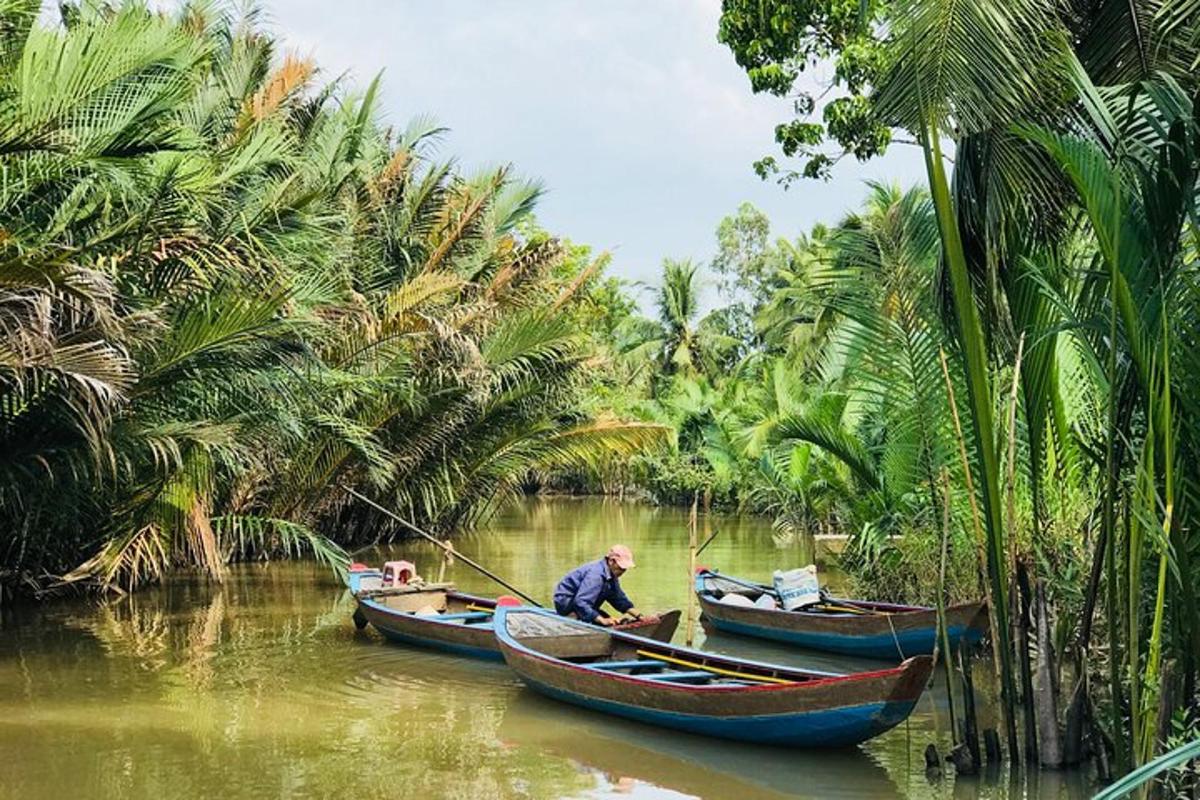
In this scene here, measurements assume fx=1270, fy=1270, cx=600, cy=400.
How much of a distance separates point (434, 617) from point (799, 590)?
3758 mm

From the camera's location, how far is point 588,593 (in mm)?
11344

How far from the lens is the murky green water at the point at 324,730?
8.10m

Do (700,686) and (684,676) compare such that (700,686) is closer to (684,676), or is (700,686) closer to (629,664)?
(684,676)

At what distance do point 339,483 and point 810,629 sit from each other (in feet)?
32.9

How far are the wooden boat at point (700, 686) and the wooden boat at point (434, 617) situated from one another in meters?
0.62

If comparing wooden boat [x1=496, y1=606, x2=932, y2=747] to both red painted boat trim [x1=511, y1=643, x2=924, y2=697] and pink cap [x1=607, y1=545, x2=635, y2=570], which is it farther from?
pink cap [x1=607, y1=545, x2=635, y2=570]

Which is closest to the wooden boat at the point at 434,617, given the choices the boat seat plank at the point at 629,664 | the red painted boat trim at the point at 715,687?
the boat seat plank at the point at 629,664

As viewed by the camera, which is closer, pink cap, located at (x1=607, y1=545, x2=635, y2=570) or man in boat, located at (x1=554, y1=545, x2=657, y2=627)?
pink cap, located at (x1=607, y1=545, x2=635, y2=570)

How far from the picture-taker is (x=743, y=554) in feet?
75.5

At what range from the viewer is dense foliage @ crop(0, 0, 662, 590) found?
1070 centimetres

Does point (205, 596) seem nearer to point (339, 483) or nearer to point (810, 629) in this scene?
point (339, 483)

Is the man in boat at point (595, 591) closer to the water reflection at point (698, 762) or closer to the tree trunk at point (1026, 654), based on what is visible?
the water reflection at point (698, 762)

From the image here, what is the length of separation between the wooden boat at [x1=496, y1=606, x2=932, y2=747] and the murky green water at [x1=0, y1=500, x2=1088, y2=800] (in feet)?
0.63

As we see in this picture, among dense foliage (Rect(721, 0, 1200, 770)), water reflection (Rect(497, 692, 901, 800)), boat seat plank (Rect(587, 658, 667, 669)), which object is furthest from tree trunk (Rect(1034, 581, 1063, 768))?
boat seat plank (Rect(587, 658, 667, 669))
